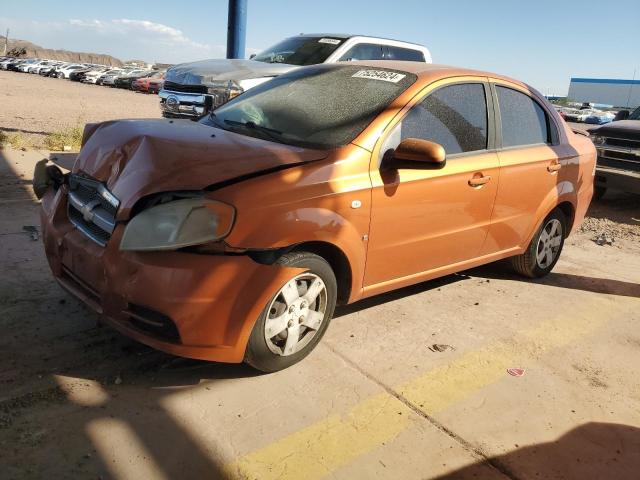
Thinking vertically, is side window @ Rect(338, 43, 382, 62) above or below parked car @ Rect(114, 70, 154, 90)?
above

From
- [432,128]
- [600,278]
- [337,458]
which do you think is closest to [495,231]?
[432,128]

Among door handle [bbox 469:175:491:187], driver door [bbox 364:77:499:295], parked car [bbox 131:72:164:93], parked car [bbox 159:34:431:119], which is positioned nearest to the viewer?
driver door [bbox 364:77:499:295]

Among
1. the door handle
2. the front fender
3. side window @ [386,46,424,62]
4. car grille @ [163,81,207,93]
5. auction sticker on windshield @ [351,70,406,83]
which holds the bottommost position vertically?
the front fender

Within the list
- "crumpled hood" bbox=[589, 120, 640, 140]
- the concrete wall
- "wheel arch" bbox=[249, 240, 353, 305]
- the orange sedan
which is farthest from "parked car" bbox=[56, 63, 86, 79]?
the concrete wall

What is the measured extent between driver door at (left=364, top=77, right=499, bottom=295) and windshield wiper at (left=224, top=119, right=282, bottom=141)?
657 millimetres

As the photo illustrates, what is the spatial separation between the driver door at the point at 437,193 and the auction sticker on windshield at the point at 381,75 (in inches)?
9.9

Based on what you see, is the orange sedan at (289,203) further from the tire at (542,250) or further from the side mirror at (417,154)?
the tire at (542,250)

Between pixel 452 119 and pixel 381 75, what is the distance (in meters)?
0.58

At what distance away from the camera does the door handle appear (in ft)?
13.0

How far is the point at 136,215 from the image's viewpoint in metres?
2.77

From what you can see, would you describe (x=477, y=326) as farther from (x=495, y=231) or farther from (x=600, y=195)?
(x=600, y=195)

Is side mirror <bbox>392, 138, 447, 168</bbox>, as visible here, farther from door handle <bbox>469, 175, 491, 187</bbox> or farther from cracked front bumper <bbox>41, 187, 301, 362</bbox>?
cracked front bumper <bbox>41, 187, 301, 362</bbox>

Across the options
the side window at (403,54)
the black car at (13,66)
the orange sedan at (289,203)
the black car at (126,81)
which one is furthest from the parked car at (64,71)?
the orange sedan at (289,203)

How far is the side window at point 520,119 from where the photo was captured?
14.4ft
